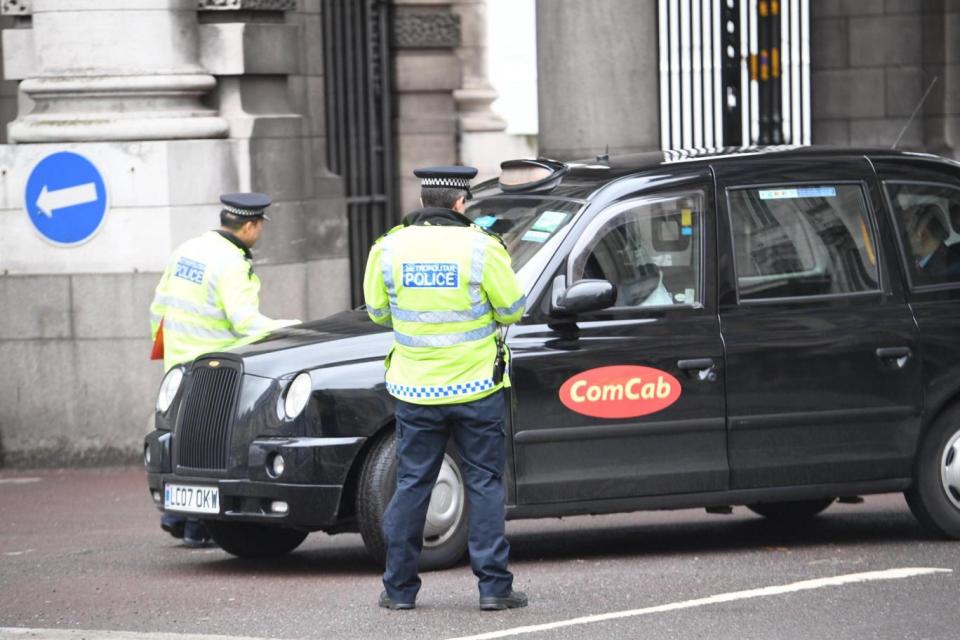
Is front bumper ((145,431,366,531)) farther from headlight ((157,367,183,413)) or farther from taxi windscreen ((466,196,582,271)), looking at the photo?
taxi windscreen ((466,196,582,271))

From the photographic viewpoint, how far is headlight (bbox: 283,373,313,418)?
28.1 feet

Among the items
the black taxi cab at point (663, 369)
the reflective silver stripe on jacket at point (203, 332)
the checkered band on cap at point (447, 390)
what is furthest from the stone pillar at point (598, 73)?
the checkered band on cap at point (447, 390)

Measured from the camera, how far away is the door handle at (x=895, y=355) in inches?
364

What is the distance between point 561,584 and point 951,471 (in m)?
2.20

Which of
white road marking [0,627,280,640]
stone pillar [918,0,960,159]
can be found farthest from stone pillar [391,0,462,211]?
white road marking [0,627,280,640]

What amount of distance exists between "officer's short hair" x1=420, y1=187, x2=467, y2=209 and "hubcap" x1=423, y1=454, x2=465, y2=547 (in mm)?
1348

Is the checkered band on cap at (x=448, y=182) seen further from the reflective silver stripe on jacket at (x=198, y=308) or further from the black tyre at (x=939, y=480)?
the black tyre at (x=939, y=480)

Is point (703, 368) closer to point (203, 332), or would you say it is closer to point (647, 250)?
point (647, 250)

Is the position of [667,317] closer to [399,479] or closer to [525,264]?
[525,264]

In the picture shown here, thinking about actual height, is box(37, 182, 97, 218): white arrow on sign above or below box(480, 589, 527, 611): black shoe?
above

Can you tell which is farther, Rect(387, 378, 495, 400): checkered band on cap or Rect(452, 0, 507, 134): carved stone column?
Rect(452, 0, 507, 134): carved stone column

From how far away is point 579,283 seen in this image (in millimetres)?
8648

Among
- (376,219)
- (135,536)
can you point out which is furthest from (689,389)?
(376,219)

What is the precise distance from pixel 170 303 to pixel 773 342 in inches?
118
